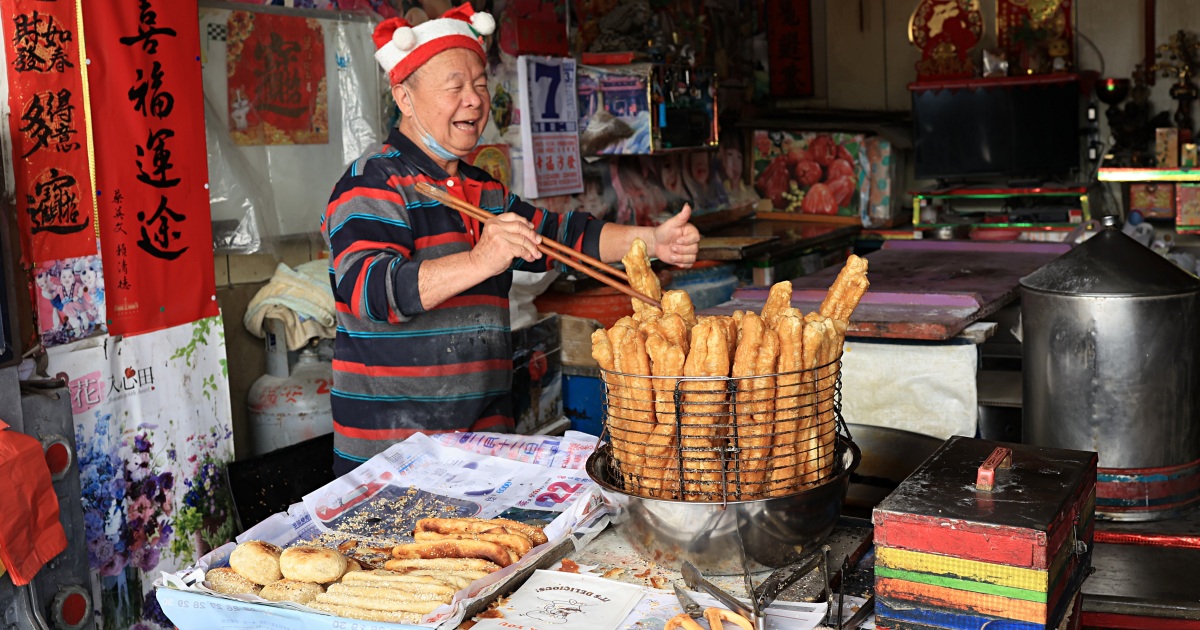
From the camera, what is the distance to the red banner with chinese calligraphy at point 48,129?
2.76 meters

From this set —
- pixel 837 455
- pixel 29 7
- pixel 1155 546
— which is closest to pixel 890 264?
pixel 1155 546

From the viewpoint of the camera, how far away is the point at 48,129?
284 cm

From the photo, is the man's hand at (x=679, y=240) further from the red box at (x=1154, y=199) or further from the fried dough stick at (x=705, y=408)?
the red box at (x=1154, y=199)

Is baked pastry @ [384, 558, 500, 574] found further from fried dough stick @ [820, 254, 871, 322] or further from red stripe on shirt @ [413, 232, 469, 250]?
red stripe on shirt @ [413, 232, 469, 250]

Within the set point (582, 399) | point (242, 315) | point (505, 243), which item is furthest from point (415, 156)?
point (582, 399)

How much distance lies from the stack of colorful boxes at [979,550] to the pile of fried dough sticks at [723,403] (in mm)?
180

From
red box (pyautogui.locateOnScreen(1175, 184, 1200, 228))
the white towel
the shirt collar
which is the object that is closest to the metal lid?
the shirt collar

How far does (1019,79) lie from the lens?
283 inches

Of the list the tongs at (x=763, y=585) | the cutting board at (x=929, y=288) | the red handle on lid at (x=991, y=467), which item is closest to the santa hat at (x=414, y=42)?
the cutting board at (x=929, y=288)

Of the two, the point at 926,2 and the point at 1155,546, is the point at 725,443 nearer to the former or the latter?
the point at 1155,546

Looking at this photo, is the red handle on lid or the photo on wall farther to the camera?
the photo on wall

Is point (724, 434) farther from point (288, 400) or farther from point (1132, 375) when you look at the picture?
point (288, 400)

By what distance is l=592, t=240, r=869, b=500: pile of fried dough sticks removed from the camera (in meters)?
1.60

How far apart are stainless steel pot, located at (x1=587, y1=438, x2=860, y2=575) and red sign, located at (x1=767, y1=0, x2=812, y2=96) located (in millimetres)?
6980
